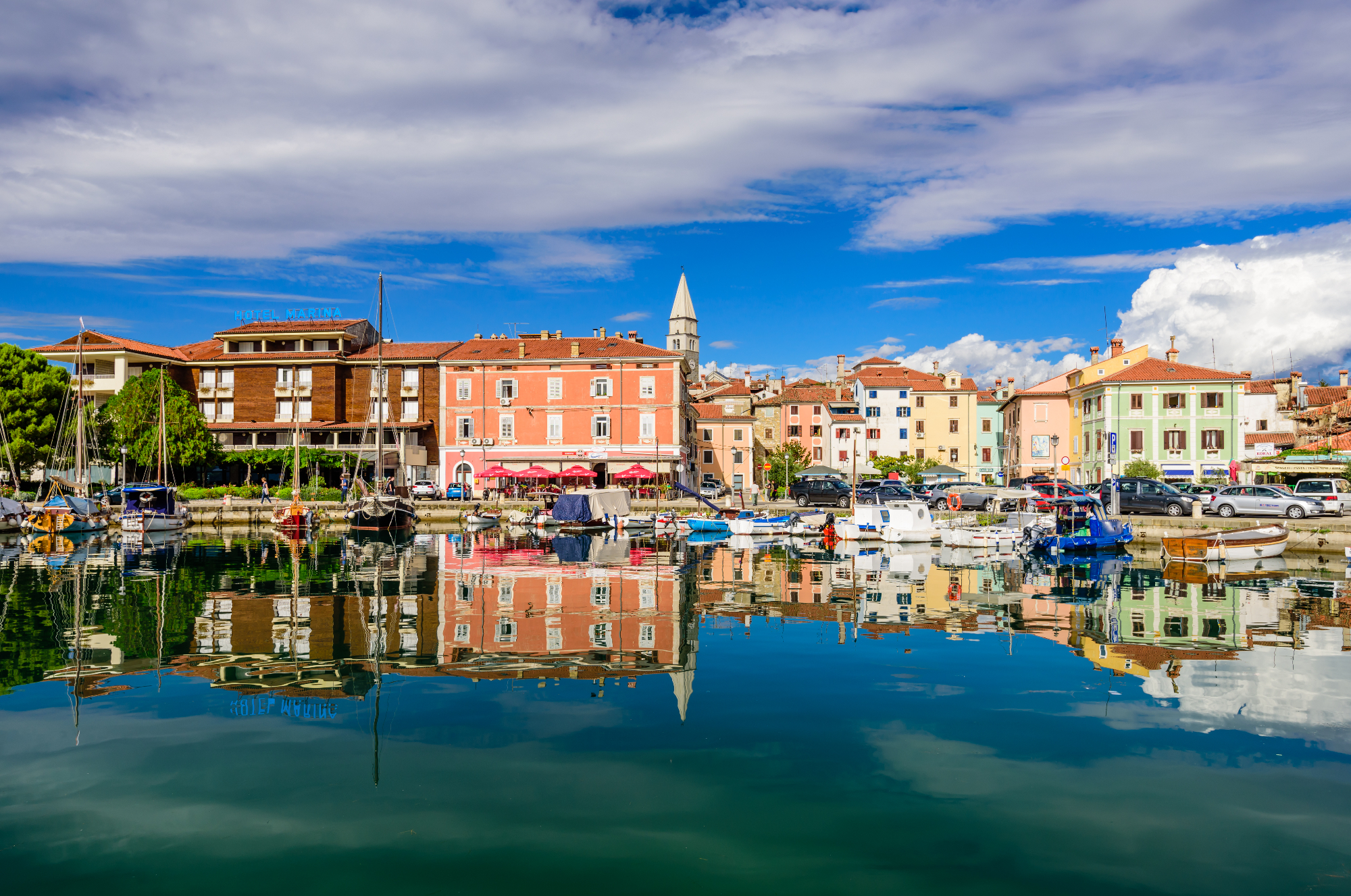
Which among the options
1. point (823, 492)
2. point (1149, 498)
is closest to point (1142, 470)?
point (1149, 498)

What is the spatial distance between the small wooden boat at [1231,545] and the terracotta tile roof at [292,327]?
62.0 metres

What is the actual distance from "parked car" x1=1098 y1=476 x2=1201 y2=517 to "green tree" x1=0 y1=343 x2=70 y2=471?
207ft

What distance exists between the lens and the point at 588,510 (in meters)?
51.4

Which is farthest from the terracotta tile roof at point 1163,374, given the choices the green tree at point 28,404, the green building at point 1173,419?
the green tree at point 28,404

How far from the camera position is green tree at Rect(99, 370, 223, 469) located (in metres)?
63.4

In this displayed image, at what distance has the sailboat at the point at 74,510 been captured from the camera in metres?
46.8

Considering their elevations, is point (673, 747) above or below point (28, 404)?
below

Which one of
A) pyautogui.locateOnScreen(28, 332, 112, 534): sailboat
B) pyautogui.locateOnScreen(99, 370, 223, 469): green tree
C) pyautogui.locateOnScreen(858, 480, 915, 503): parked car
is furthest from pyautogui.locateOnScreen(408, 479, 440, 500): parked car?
pyautogui.locateOnScreen(858, 480, 915, 503): parked car

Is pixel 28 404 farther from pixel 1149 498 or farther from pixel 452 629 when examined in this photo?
pixel 1149 498

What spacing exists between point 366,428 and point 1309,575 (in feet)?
191

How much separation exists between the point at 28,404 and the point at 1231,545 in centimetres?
6691

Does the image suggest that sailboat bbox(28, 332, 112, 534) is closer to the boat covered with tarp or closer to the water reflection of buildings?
the boat covered with tarp

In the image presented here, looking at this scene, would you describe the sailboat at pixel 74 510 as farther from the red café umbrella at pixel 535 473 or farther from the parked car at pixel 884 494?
the parked car at pixel 884 494

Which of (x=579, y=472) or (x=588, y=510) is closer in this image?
(x=588, y=510)
